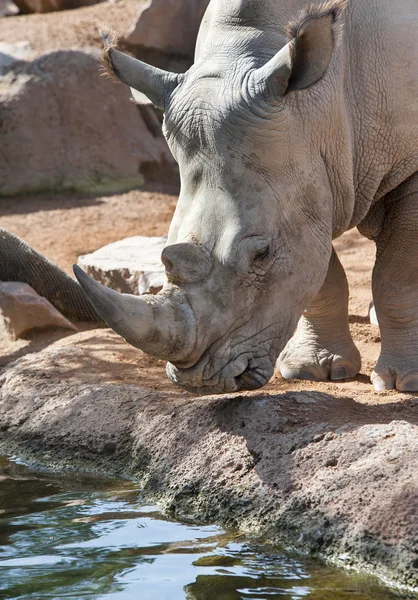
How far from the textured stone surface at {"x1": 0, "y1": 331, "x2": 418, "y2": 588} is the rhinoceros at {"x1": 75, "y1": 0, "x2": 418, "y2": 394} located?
323mm

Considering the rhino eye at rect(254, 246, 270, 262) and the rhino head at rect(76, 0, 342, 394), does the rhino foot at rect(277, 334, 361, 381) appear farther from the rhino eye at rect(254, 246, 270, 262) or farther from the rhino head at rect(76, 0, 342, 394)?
the rhino eye at rect(254, 246, 270, 262)

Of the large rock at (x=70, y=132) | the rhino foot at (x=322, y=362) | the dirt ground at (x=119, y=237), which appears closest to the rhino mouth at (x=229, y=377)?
the dirt ground at (x=119, y=237)

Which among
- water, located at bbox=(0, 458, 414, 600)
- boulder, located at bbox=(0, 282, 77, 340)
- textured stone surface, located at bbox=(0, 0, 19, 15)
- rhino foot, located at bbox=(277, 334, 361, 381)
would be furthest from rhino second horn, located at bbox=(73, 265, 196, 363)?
textured stone surface, located at bbox=(0, 0, 19, 15)

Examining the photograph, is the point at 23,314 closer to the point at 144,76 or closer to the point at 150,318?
the point at 144,76

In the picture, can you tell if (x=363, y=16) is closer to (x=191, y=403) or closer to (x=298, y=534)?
(x=191, y=403)

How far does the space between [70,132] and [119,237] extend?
2.50 meters

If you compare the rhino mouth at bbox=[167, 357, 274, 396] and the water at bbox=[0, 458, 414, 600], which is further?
the rhino mouth at bbox=[167, 357, 274, 396]

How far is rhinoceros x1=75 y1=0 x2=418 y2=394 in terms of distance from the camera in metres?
4.70

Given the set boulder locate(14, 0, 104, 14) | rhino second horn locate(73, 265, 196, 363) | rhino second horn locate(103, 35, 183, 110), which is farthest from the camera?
boulder locate(14, 0, 104, 14)

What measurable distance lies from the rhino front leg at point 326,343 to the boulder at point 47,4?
11584 millimetres

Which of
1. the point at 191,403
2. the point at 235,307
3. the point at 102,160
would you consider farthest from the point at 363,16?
the point at 102,160

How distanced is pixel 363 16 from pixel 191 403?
7.02 feet

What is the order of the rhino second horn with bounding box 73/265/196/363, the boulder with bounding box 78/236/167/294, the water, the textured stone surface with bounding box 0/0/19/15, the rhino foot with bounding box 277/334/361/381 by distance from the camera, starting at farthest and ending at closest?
1. the textured stone surface with bounding box 0/0/19/15
2. the boulder with bounding box 78/236/167/294
3. the rhino foot with bounding box 277/334/361/381
4. the rhino second horn with bounding box 73/265/196/363
5. the water

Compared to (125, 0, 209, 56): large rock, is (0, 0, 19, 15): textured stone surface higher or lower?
higher
